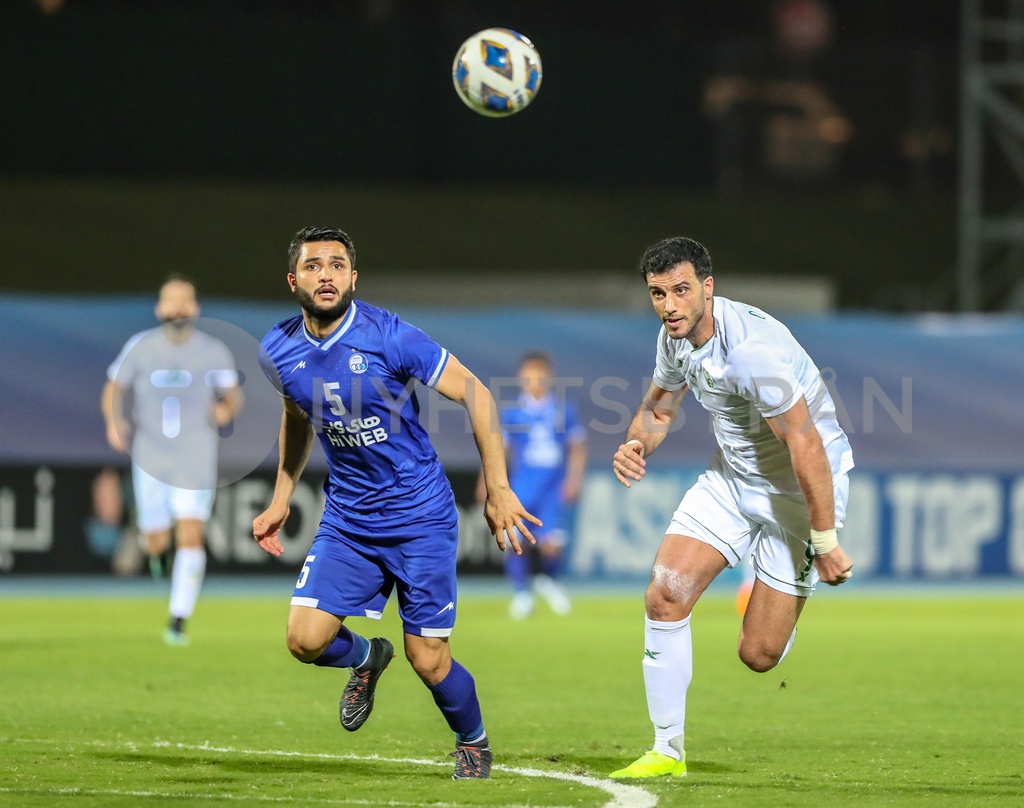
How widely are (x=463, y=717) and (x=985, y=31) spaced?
19.6 m

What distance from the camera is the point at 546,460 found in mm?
14953

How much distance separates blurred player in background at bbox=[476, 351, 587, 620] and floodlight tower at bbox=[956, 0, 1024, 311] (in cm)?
901

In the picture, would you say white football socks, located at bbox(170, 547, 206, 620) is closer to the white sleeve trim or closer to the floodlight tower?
the white sleeve trim

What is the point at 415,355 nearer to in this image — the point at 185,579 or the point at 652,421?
the point at 652,421

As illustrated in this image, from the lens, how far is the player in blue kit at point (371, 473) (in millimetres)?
6410

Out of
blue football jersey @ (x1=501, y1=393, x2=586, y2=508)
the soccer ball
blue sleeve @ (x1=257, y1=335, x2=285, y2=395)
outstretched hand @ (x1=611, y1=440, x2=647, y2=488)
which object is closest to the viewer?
blue sleeve @ (x1=257, y1=335, x2=285, y2=395)

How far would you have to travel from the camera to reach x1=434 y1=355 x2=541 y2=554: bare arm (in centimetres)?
604

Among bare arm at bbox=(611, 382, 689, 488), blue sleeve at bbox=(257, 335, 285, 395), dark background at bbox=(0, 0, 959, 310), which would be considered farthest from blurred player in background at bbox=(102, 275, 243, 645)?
dark background at bbox=(0, 0, 959, 310)

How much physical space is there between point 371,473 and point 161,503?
553cm

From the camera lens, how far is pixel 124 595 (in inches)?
627

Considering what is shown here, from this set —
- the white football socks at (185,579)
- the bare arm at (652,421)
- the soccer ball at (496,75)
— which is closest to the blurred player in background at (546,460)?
the white football socks at (185,579)

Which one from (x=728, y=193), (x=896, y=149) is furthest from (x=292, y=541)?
(x=896, y=149)

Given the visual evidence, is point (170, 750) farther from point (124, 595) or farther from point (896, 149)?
point (896, 149)

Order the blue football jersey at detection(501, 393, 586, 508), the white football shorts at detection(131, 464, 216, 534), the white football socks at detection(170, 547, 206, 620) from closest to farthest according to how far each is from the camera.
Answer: the white football socks at detection(170, 547, 206, 620) → the white football shorts at detection(131, 464, 216, 534) → the blue football jersey at detection(501, 393, 586, 508)
